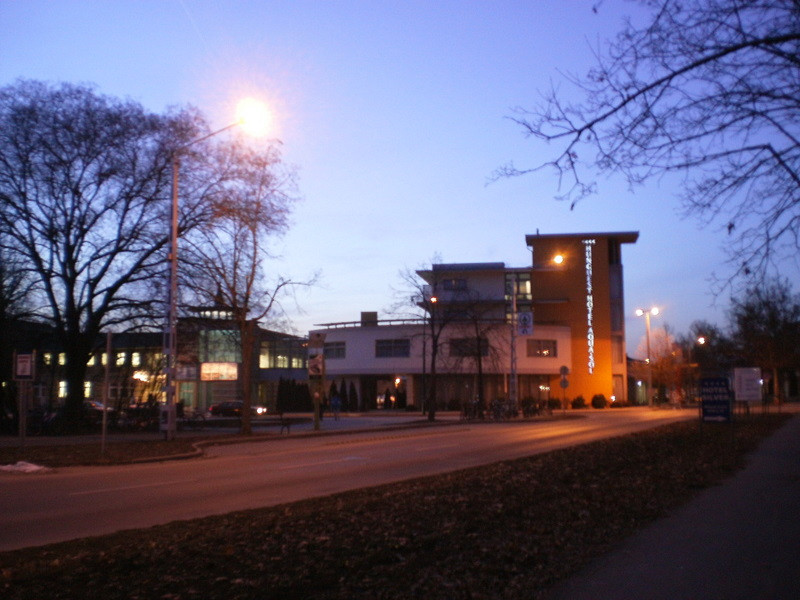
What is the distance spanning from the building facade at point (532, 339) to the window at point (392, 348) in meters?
0.09

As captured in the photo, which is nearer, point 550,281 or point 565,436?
point 565,436

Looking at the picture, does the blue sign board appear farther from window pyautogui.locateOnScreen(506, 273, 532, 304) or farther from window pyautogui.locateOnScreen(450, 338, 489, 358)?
window pyautogui.locateOnScreen(506, 273, 532, 304)

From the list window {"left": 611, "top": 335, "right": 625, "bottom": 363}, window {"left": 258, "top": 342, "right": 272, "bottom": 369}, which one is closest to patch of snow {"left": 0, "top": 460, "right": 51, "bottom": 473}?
window {"left": 258, "top": 342, "right": 272, "bottom": 369}

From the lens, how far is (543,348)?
74.9 m

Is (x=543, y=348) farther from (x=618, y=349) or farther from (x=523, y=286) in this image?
(x=618, y=349)

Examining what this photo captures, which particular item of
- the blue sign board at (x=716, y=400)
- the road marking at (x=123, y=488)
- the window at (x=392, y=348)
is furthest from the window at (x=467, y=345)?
the road marking at (x=123, y=488)

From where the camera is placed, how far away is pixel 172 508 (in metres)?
12.5

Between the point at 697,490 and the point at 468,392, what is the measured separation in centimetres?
6019

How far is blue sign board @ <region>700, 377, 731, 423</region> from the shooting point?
26797mm

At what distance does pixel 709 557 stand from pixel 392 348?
215 feet

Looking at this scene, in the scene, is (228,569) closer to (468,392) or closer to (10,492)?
(10,492)

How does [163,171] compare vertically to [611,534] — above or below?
above

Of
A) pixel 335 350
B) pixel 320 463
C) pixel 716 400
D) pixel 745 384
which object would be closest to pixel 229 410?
pixel 335 350

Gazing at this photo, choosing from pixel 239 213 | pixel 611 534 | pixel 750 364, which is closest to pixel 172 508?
pixel 611 534
